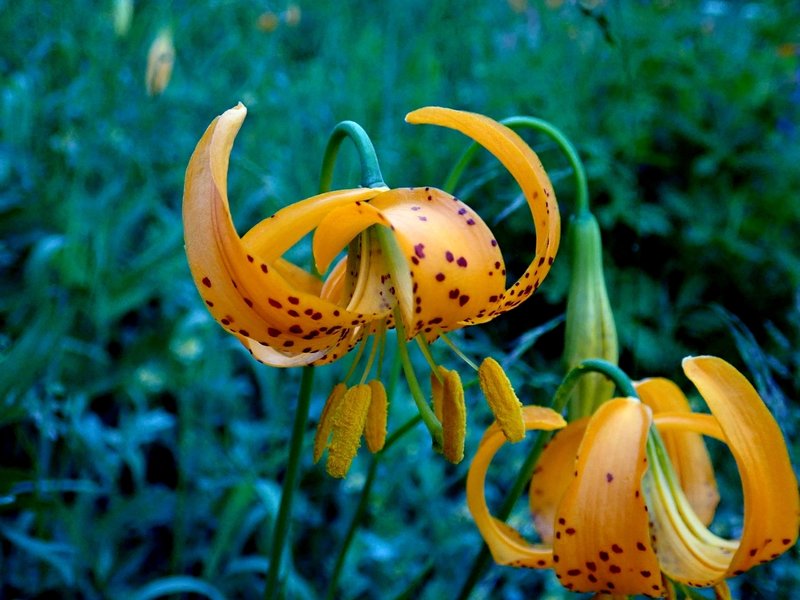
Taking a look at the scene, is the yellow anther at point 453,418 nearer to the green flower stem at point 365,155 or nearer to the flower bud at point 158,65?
the green flower stem at point 365,155

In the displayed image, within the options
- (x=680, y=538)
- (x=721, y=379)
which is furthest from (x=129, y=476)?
(x=721, y=379)

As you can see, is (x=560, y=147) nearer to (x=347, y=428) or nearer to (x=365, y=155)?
(x=365, y=155)

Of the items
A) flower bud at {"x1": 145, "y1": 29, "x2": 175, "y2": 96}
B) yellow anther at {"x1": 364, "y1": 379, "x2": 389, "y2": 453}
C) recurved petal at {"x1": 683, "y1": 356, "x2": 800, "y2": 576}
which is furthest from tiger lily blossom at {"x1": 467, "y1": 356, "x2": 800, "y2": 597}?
flower bud at {"x1": 145, "y1": 29, "x2": 175, "y2": 96}

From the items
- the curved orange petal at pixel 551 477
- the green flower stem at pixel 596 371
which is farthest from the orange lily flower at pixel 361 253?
the curved orange petal at pixel 551 477

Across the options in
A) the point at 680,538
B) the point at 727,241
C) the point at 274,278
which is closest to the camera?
the point at 274,278

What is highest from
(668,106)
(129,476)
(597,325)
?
(668,106)

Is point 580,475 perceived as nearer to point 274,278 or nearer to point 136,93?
point 274,278
